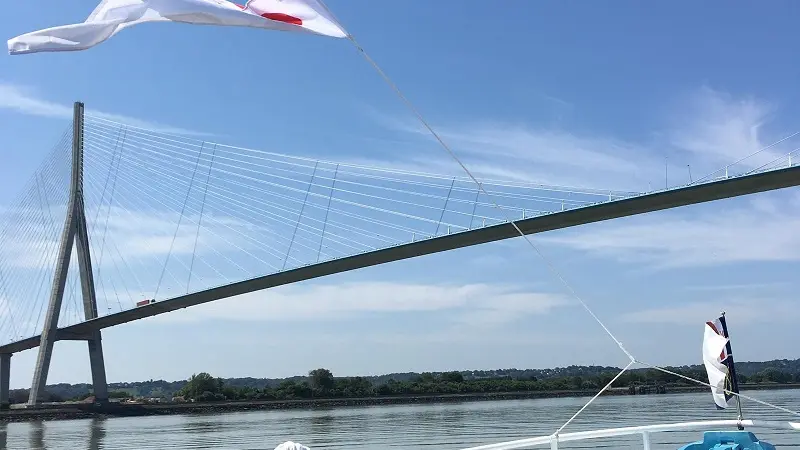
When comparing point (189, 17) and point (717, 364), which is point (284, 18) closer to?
point (189, 17)

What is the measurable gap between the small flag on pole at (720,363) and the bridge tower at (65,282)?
36197 millimetres

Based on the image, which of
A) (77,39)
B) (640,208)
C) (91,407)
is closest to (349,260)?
(640,208)

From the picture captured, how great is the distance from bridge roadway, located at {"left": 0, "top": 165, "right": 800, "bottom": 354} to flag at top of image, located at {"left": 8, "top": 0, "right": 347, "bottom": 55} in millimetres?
17718

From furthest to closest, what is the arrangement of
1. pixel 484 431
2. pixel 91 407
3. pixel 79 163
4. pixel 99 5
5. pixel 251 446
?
1. pixel 91 407
2. pixel 79 163
3. pixel 484 431
4. pixel 251 446
5. pixel 99 5

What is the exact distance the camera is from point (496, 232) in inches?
1024

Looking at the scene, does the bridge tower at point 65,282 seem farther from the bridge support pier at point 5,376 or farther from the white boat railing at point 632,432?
the white boat railing at point 632,432

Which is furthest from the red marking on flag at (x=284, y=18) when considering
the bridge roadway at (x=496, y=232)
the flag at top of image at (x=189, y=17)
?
the bridge roadway at (x=496, y=232)

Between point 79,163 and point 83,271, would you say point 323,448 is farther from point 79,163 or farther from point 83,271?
point 79,163

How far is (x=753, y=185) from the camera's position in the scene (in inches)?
866

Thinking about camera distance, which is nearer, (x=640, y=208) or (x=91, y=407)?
(x=640, y=208)

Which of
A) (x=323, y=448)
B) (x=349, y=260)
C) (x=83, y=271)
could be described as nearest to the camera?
(x=323, y=448)

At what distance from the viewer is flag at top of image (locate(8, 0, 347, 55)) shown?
5145 millimetres

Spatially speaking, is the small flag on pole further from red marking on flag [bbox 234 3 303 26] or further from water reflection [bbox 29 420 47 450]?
water reflection [bbox 29 420 47 450]

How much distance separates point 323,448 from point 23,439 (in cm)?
1371
